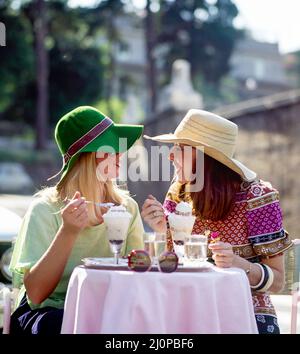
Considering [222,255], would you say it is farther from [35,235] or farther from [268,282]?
[35,235]

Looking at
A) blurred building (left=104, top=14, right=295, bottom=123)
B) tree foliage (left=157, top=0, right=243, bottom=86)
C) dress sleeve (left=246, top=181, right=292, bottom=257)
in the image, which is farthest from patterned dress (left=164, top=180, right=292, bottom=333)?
blurred building (left=104, top=14, right=295, bottom=123)

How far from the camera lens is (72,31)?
38.5 meters

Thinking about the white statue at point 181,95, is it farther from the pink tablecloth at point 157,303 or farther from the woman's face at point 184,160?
the pink tablecloth at point 157,303

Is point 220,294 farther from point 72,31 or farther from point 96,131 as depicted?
point 72,31

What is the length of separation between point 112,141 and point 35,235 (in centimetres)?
57

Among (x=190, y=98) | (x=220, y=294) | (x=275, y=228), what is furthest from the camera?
(x=190, y=98)

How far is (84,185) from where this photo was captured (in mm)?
3734

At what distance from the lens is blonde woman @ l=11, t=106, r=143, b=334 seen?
3482 mm

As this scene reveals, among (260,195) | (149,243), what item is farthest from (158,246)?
(260,195)

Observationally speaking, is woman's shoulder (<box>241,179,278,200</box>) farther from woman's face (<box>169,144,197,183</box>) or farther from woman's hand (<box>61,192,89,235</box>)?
woman's hand (<box>61,192,89,235</box>)

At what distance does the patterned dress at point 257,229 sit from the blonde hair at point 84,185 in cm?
58

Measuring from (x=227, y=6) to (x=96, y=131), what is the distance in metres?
41.7
